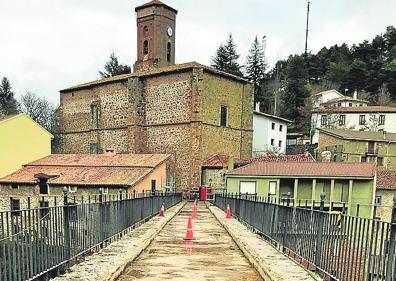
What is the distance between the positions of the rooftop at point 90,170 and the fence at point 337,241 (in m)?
21.1

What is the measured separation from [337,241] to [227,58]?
67.4m

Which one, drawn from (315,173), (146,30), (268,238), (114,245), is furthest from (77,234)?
(146,30)

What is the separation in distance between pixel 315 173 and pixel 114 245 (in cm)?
2502

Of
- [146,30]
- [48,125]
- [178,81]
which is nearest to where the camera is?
[178,81]

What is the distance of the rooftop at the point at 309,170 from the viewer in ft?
98.4

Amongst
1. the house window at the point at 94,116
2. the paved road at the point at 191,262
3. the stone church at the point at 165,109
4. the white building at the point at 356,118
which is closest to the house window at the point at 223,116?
the stone church at the point at 165,109

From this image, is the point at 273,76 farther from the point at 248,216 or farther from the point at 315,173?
the point at 248,216

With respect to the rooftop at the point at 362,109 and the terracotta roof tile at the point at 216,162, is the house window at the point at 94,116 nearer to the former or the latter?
the terracotta roof tile at the point at 216,162

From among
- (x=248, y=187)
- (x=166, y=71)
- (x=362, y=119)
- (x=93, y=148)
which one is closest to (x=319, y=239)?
(x=248, y=187)

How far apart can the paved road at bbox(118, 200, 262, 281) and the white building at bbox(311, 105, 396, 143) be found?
47389 mm

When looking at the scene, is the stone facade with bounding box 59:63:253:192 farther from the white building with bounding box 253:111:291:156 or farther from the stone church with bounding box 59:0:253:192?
the white building with bounding box 253:111:291:156

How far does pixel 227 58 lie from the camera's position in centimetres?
7050

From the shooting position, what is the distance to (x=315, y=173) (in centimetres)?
3031

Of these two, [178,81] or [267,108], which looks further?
[267,108]
